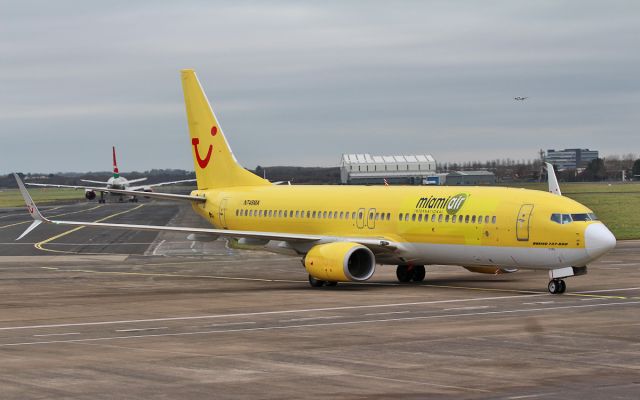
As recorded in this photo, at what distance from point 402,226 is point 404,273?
347 centimetres

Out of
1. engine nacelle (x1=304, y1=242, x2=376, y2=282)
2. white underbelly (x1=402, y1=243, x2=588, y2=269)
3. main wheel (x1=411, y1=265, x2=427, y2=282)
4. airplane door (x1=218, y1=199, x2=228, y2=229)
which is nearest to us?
white underbelly (x1=402, y1=243, x2=588, y2=269)

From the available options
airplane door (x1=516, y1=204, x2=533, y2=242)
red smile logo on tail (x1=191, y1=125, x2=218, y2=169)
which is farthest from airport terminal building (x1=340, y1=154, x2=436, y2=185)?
airplane door (x1=516, y1=204, x2=533, y2=242)

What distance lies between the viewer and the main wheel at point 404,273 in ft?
155

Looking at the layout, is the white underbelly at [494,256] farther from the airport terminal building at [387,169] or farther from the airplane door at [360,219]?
the airport terminal building at [387,169]

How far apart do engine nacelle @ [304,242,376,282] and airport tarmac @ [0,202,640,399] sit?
2.35 feet

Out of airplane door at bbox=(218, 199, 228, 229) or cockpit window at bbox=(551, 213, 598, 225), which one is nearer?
cockpit window at bbox=(551, 213, 598, 225)

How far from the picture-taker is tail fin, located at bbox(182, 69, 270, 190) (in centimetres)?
5500

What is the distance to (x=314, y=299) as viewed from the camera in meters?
40.1

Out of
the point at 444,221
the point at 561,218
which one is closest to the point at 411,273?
the point at 444,221

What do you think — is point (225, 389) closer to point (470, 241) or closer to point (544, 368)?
point (544, 368)

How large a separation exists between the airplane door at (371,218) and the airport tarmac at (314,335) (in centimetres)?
258

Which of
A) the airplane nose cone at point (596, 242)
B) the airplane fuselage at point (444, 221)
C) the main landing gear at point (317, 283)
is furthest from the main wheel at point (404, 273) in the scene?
the airplane nose cone at point (596, 242)

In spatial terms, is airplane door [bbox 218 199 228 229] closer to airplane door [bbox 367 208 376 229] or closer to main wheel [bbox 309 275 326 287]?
main wheel [bbox 309 275 326 287]

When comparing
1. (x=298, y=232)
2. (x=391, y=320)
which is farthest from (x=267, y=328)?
(x=298, y=232)
